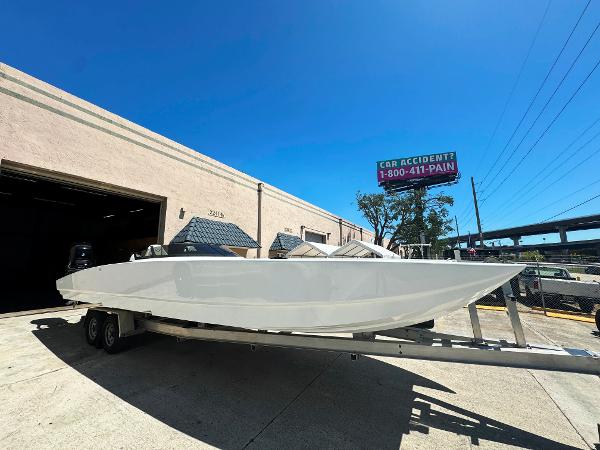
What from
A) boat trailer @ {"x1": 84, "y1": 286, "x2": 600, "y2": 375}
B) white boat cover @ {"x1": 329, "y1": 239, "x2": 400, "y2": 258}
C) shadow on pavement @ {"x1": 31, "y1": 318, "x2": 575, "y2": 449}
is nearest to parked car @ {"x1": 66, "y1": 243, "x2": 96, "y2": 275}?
shadow on pavement @ {"x1": 31, "y1": 318, "x2": 575, "y2": 449}

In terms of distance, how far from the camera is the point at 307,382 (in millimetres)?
3219

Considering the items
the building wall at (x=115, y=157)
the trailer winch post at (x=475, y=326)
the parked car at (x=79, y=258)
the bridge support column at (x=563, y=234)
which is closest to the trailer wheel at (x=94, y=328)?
the parked car at (x=79, y=258)

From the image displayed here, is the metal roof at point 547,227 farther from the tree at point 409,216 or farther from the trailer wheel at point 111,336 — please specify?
the trailer wheel at point 111,336

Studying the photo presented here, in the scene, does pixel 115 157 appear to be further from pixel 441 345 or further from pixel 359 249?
pixel 441 345

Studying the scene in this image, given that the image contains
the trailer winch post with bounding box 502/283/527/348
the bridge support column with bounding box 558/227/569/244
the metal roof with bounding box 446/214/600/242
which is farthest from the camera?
the bridge support column with bounding box 558/227/569/244

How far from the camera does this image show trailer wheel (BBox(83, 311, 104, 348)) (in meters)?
4.29

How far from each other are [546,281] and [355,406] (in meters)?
8.98

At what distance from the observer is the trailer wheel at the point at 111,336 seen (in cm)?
404

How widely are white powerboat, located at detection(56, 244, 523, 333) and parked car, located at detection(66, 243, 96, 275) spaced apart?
3.10 meters

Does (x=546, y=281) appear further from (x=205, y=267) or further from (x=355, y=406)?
(x=205, y=267)

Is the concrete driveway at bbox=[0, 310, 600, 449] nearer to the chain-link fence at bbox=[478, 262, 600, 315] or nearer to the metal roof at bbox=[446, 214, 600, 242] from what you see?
the chain-link fence at bbox=[478, 262, 600, 315]

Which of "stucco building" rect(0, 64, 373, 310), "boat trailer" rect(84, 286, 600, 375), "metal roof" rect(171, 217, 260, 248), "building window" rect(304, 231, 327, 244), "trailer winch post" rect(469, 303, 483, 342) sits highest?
"stucco building" rect(0, 64, 373, 310)

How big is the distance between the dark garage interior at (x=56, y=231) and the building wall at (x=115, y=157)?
298 centimetres

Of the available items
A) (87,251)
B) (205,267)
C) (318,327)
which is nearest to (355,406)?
(318,327)
